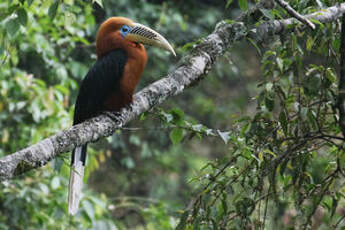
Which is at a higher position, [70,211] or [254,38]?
[254,38]

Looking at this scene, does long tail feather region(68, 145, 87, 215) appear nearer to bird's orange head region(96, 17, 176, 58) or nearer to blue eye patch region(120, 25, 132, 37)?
bird's orange head region(96, 17, 176, 58)

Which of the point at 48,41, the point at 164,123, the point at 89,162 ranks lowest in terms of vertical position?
the point at 89,162

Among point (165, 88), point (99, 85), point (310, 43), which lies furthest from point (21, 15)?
point (310, 43)

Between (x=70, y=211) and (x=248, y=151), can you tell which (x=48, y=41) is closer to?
(x=70, y=211)

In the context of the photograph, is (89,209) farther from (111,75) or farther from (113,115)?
(113,115)

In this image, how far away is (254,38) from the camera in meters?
2.81

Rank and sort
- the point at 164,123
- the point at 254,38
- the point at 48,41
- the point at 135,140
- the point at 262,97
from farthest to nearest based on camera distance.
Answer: the point at 135,140 → the point at 48,41 → the point at 254,38 → the point at 164,123 → the point at 262,97

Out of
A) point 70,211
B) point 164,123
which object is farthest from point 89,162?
point 164,123

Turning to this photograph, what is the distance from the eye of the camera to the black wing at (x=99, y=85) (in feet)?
10.5

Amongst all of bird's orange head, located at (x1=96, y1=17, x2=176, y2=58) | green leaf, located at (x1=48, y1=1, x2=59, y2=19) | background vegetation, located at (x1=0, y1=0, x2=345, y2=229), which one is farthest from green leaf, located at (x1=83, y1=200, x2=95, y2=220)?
green leaf, located at (x1=48, y1=1, x2=59, y2=19)

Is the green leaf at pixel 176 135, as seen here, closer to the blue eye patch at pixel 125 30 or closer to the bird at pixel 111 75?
the bird at pixel 111 75

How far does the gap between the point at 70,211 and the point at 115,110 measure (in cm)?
64

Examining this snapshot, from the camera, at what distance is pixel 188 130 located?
8.50ft

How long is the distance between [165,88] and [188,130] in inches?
11.0
